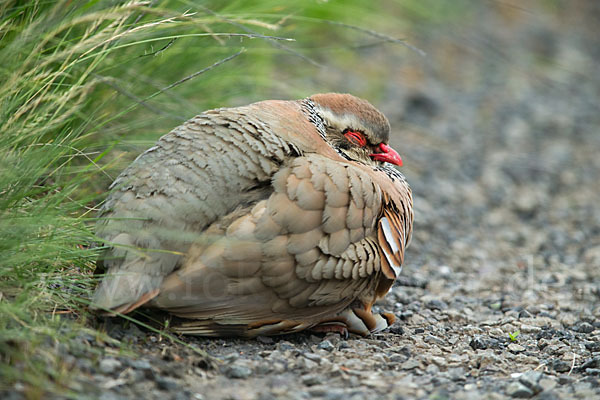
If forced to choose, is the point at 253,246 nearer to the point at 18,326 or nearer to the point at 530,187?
the point at 18,326

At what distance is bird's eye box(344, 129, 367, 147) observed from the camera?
4.90 m

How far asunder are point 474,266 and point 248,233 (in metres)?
3.21

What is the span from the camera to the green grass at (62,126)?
10.8ft

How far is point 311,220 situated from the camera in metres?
3.87

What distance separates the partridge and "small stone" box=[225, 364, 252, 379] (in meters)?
0.33

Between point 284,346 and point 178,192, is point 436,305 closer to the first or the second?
point 284,346

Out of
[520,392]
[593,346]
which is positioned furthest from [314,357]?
[593,346]

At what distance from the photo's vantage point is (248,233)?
3.71 m

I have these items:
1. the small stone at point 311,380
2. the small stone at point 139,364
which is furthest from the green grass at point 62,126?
the small stone at point 311,380

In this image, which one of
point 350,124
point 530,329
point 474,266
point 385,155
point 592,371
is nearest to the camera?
point 592,371

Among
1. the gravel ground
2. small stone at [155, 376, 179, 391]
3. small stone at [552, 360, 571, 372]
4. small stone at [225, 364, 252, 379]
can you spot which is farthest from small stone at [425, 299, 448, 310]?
small stone at [155, 376, 179, 391]

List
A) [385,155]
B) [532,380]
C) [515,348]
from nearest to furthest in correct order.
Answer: [532,380], [515,348], [385,155]

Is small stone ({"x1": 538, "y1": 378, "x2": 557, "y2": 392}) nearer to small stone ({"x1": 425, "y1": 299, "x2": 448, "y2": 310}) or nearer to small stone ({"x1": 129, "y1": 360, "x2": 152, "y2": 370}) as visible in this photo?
small stone ({"x1": 425, "y1": 299, "x2": 448, "y2": 310})

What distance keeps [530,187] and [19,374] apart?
21.9ft
